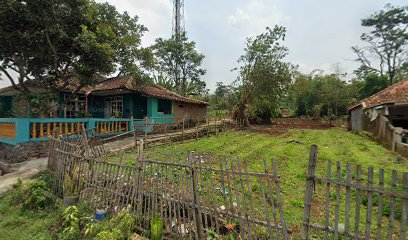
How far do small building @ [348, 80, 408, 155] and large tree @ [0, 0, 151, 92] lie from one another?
1488 centimetres

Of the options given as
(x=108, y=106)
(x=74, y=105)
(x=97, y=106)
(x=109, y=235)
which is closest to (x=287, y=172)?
(x=109, y=235)

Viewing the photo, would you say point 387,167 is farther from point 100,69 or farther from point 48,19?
point 48,19

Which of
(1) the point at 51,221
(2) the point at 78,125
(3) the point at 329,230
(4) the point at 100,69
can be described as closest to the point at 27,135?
(2) the point at 78,125

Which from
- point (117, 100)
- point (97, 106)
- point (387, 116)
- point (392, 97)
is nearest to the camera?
point (387, 116)

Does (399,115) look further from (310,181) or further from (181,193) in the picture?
(181,193)

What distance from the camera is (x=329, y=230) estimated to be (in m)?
2.51

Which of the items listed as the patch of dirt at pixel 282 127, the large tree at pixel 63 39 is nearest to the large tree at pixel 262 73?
the patch of dirt at pixel 282 127

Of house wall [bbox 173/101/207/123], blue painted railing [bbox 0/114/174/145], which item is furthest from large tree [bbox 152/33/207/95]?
blue painted railing [bbox 0/114/174/145]

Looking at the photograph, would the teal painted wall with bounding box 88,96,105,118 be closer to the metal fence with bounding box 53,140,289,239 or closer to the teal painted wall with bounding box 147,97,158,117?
the teal painted wall with bounding box 147,97,158,117

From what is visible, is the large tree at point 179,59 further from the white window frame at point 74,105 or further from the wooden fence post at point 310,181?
the wooden fence post at point 310,181

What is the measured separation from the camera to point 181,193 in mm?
3855

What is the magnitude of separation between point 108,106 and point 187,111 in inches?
280

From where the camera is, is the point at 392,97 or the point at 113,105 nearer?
the point at 392,97

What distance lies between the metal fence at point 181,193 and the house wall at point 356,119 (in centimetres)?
1487
